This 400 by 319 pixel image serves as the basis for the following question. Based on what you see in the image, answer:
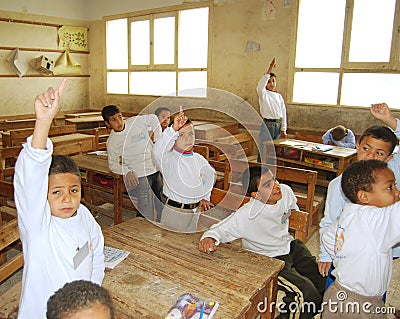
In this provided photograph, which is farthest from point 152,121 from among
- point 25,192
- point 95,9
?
point 95,9

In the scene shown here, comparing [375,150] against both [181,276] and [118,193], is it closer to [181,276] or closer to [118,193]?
[181,276]

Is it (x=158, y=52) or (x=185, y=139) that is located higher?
(x=158, y=52)

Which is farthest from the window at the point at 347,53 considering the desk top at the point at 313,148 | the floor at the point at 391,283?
the floor at the point at 391,283

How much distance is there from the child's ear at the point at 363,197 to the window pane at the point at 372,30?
4152mm

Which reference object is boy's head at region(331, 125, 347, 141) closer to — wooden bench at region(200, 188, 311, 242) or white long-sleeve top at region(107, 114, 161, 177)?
white long-sleeve top at region(107, 114, 161, 177)

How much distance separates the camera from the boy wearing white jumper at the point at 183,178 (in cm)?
223

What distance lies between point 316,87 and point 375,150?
392 cm

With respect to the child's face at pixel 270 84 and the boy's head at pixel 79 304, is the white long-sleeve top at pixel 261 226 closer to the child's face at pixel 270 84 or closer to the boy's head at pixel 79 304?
the boy's head at pixel 79 304

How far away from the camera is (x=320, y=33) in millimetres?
5293

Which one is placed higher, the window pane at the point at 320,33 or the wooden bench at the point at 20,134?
the window pane at the point at 320,33

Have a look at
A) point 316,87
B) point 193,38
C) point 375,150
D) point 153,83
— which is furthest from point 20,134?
point 316,87

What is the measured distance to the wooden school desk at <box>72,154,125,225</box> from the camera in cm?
308

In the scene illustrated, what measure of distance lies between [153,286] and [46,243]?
0.41m

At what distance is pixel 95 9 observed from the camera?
789 cm
